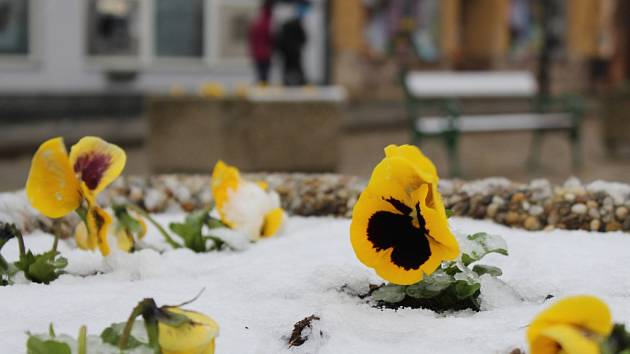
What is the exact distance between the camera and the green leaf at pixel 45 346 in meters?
0.96

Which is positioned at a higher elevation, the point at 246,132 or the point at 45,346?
the point at 45,346

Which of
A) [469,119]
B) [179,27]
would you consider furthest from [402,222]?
[179,27]

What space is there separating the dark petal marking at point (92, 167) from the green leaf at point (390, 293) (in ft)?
1.27

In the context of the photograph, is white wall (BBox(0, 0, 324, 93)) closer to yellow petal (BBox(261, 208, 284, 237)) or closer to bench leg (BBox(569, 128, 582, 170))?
bench leg (BBox(569, 128, 582, 170))

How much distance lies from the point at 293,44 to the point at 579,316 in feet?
42.9

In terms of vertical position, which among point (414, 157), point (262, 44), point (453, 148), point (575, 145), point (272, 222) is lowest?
point (575, 145)

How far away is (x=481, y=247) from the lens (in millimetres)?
1294

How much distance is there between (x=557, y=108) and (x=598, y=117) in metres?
2.44

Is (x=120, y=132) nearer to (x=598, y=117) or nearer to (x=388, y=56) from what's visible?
(x=388, y=56)

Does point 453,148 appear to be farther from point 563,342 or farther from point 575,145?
point 563,342

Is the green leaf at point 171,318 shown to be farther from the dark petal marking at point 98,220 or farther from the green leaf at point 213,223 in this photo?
the green leaf at point 213,223

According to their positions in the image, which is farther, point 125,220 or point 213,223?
point 213,223

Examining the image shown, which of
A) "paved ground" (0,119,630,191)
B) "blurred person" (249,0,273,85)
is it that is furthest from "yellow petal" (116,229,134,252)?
"blurred person" (249,0,273,85)

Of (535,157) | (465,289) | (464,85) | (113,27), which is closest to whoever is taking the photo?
(465,289)
